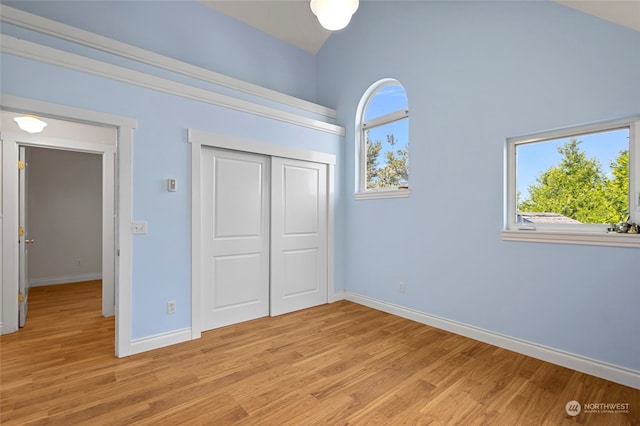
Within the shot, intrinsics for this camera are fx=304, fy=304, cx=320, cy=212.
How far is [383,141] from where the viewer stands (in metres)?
4.16

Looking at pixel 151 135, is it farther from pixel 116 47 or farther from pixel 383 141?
pixel 383 141

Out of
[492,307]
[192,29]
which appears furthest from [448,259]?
[192,29]

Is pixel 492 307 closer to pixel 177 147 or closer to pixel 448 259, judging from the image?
pixel 448 259

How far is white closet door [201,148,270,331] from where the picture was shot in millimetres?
3311

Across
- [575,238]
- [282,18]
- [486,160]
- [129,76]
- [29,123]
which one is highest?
[282,18]

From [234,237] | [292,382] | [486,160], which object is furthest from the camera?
[234,237]

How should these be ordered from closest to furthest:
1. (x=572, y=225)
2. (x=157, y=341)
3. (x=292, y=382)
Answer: (x=292, y=382), (x=572, y=225), (x=157, y=341)

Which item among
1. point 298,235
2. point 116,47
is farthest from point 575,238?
point 116,47

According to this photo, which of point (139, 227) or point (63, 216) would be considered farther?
point (63, 216)

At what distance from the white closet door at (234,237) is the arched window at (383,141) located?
1.45 meters

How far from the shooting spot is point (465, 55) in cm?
317

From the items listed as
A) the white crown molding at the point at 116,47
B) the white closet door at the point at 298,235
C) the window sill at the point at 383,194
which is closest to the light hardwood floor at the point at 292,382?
the white closet door at the point at 298,235

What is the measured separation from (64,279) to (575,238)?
25.3 feet

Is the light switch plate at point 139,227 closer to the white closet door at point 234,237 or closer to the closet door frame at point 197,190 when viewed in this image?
the closet door frame at point 197,190
